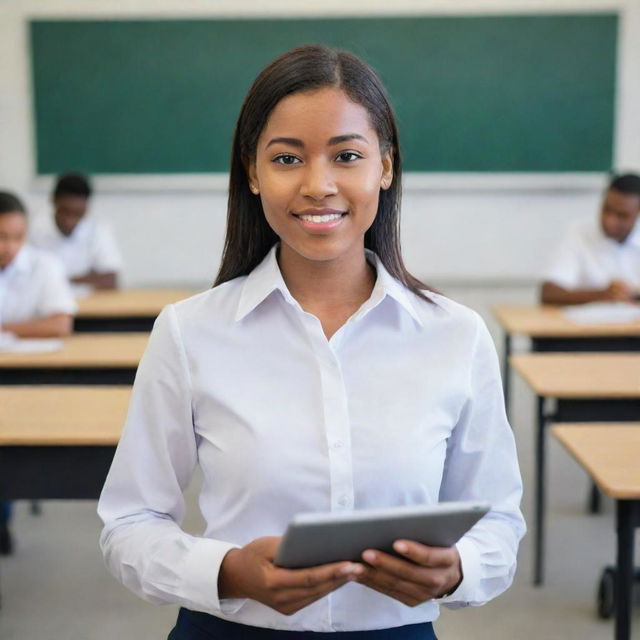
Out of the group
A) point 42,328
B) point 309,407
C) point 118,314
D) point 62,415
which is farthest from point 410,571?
point 118,314

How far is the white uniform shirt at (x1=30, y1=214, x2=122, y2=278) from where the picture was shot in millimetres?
5531

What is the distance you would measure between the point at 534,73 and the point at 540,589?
4259mm

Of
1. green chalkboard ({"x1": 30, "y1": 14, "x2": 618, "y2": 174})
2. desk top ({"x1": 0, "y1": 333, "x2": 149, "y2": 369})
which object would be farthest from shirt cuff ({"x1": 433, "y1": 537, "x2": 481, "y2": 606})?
green chalkboard ({"x1": 30, "y1": 14, "x2": 618, "y2": 174})

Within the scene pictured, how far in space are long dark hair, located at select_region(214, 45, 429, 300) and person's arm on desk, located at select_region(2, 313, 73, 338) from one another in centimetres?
267

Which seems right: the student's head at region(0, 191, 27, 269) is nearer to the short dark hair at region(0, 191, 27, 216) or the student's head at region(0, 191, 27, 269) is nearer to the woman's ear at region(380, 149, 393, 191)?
the short dark hair at region(0, 191, 27, 216)

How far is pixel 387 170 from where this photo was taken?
134 centimetres

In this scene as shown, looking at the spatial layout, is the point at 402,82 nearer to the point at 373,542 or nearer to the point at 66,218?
the point at 66,218

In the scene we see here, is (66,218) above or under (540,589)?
above

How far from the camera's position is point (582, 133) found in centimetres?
666

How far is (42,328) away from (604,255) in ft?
8.51

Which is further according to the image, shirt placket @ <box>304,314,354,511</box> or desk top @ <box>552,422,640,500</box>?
desk top @ <box>552,422,640,500</box>

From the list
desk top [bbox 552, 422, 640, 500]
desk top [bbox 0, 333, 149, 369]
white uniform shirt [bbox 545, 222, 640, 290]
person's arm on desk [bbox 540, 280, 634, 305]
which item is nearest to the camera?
desk top [bbox 552, 422, 640, 500]

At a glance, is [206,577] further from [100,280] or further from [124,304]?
[100,280]

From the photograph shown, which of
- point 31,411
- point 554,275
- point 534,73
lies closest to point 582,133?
point 534,73
